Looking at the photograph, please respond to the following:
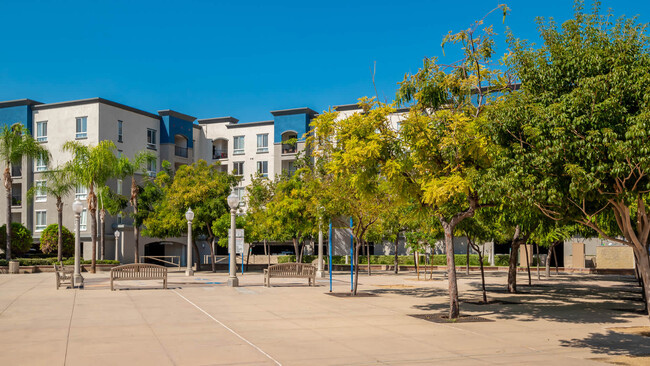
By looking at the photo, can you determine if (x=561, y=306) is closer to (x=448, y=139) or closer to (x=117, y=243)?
(x=448, y=139)

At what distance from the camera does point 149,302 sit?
18438mm

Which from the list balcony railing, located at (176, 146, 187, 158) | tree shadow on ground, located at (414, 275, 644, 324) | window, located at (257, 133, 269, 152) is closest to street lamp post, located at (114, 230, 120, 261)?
balcony railing, located at (176, 146, 187, 158)

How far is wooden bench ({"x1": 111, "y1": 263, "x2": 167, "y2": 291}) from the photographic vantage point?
2352 centimetres

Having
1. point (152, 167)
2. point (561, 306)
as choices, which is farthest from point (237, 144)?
point (561, 306)

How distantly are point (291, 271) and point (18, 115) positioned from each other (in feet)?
131

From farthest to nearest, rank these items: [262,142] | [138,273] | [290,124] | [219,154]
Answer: [219,154] < [262,142] < [290,124] < [138,273]

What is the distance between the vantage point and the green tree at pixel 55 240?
48375 millimetres

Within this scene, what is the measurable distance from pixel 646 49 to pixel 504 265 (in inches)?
1733

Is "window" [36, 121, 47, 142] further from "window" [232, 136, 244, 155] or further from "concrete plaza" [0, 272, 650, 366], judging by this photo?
"concrete plaza" [0, 272, 650, 366]

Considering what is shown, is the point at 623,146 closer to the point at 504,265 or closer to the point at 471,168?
the point at 471,168

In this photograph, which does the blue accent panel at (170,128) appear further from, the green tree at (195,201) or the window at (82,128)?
the green tree at (195,201)

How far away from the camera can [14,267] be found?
38.9 metres

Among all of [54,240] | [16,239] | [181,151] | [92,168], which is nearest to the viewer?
[92,168]

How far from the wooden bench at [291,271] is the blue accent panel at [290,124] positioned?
124 feet
